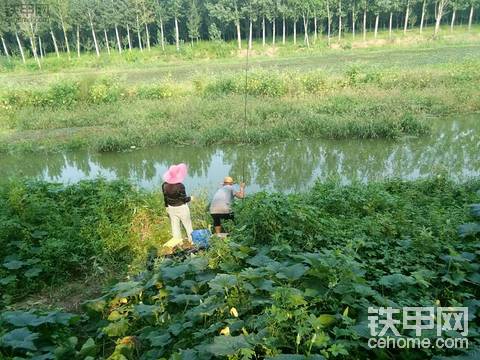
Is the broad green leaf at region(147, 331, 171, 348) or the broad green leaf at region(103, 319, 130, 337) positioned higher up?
the broad green leaf at region(147, 331, 171, 348)

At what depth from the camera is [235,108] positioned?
14102 millimetres

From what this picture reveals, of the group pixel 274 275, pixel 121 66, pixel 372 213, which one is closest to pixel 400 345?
pixel 274 275

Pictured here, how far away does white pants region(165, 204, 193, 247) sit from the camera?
591 centimetres

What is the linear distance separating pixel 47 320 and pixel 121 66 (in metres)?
39.6

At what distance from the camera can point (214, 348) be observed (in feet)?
7.27

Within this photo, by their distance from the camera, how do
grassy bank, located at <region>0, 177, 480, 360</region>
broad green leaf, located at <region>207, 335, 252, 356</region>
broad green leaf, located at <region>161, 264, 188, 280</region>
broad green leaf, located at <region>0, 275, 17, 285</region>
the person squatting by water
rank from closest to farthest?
broad green leaf, located at <region>207, 335, 252, 356</region> → grassy bank, located at <region>0, 177, 480, 360</region> → broad green leaf, located at <region>161, 264, 188, 280</region> → broad green leaf, located at <region>0, 275, 17, 285</region> → the person squatting by water

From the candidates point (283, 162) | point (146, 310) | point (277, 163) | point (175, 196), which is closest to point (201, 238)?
point (175, 196)

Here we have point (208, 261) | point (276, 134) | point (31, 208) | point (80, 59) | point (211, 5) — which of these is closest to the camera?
point (208, 261)

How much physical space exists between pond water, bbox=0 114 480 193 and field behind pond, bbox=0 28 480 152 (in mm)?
510

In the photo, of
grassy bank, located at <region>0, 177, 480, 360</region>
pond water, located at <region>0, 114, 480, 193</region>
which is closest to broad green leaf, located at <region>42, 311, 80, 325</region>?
grassy bank, located at <region>0, 177, 480, 360</region>

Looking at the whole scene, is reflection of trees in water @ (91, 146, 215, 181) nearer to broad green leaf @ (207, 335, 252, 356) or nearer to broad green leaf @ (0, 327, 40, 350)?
broad green leaf @ (0, 327, 40, 350)

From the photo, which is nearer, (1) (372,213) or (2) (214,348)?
(2) (214,348)

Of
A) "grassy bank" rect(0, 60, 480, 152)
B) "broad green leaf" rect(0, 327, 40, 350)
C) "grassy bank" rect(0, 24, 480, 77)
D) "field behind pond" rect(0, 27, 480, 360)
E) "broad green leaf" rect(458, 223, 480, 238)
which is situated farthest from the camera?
"grassy bank" rect(0, 24, 480, 77)

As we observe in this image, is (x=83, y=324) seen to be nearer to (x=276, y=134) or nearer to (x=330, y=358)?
(x=330, y=358)
